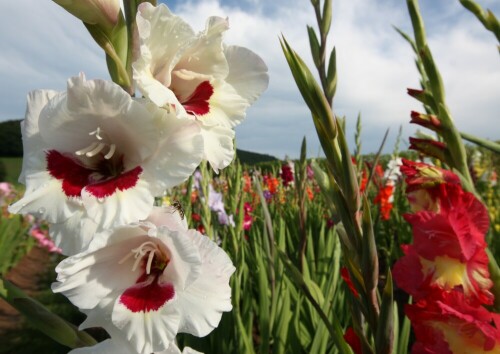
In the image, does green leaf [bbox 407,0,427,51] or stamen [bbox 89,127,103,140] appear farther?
green leaf [bbox 407,0,427,51]

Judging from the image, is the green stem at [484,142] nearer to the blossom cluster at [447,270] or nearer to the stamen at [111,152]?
the blossom cluster at [447,270]

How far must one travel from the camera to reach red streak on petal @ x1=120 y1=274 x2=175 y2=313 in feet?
1.84

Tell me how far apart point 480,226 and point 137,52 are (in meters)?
0.65

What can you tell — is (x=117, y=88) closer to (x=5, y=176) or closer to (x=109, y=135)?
(x=109, y=135)

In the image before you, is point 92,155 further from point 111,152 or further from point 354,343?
point 354,343

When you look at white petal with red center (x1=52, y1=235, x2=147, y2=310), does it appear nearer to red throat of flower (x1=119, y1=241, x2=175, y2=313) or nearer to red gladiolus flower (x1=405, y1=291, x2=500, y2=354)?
red throat of flower (x1=119, y1=241, x2=175, y2=313)

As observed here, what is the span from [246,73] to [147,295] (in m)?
0.36

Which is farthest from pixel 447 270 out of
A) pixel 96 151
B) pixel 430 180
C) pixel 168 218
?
pixel 96 151

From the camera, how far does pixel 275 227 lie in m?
2.65

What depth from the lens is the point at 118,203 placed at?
541 millimetres

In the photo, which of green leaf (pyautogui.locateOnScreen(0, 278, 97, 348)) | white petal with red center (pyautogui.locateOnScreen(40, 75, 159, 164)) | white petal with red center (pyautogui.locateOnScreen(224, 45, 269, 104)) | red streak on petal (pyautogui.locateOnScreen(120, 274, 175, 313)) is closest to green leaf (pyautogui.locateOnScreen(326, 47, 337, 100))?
white petal with red center (pyautogui.locateOnScreen(224, 45, 269, 104))

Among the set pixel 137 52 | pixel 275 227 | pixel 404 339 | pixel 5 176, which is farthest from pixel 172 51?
pixel 5 176

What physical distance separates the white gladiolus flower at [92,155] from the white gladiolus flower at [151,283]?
0.12 feet

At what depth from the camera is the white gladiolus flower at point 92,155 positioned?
0.54 meters
